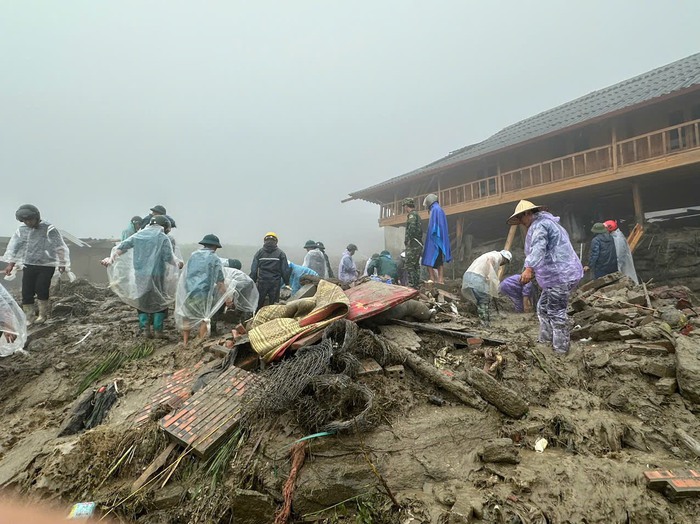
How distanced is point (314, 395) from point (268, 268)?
135 inches

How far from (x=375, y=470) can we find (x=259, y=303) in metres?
3.92

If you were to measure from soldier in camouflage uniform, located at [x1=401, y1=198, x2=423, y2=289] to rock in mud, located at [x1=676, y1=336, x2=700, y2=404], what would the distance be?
13.0ft

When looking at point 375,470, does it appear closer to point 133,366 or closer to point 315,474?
point 315,474

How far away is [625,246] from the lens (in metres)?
6.76

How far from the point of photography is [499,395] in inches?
102

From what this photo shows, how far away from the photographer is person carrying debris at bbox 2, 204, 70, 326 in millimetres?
4867

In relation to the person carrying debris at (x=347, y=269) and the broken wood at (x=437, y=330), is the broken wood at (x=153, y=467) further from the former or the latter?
the person carrying debris at (x=347, y=269)

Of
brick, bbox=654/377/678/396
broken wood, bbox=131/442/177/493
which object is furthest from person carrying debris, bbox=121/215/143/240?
brick, bbox=654/377/678/396

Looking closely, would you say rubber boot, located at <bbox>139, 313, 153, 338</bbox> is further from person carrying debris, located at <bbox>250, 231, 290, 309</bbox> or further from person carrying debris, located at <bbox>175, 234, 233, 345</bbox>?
person carrying debris, located at <bbox>250, 231, 290, 309</bbox>

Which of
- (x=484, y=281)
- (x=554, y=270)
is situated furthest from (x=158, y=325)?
(x=554, y=270)

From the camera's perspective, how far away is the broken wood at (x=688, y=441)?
224 cm

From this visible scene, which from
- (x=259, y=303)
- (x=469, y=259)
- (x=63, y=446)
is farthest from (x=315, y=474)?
(x=469, y=259)

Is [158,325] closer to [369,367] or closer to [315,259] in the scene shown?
[369,367]

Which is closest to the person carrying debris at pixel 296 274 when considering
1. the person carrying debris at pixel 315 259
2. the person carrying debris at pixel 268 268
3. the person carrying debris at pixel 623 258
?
the person carrying debris at pixel 268 268
